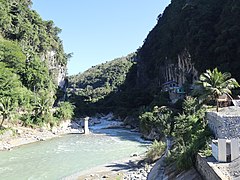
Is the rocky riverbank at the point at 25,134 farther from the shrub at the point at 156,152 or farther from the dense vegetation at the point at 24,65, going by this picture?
the shrub at the point at 156,152

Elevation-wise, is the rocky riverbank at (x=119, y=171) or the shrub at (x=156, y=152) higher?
the shrub at (x=156, y=152)

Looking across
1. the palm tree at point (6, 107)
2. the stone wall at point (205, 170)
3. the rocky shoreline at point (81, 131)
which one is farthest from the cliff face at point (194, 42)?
the stone wall at point (205, 170)

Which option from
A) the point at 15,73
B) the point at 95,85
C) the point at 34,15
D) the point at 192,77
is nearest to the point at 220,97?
the point at 192,77

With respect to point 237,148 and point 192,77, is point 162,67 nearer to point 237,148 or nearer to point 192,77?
point 192,77

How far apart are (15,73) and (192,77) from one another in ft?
98.2

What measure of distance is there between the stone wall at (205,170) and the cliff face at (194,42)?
29487 millimetres

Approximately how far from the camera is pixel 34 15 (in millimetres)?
64688

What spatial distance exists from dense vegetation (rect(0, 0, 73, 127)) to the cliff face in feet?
76.1

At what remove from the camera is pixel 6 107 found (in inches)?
1580

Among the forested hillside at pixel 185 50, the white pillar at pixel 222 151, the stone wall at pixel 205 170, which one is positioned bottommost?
the stone wall at pixel 205 170

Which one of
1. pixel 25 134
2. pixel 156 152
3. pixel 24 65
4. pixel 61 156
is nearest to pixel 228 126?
pixel 156 152

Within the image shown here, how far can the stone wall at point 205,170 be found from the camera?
8661mm

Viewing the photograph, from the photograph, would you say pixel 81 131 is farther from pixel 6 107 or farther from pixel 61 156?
pixel 61 156

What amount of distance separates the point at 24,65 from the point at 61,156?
26967 millimetres
